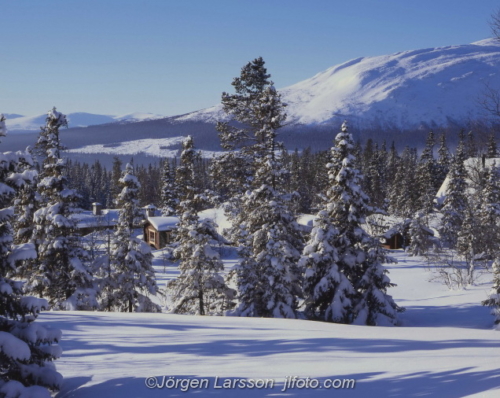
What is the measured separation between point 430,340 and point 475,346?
1082 millimetres

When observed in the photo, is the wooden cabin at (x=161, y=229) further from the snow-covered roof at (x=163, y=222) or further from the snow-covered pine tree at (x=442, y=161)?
the snow-covered pine tree at (x=442, y=161)

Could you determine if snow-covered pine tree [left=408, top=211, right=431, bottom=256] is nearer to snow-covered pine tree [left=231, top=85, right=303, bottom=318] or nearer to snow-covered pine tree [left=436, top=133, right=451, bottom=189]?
snow-covered pine tree [left=436, top=133, right=451, bottom=189]

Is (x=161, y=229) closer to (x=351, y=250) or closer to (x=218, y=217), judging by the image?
(x=218, y=217)

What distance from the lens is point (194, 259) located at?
79.7 ft

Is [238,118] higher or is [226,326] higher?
[238,118]

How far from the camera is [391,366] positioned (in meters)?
8.16

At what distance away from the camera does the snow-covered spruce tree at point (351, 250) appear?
70.9ft

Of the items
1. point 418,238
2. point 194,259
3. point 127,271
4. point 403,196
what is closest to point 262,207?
point 194,259

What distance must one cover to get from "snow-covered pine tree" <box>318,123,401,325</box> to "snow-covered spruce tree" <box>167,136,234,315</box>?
22.1 feet

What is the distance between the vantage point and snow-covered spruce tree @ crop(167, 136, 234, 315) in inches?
957

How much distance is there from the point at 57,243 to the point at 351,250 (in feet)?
45.9

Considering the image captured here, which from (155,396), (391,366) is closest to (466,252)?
(391,366)

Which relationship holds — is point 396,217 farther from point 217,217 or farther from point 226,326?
point 226,326

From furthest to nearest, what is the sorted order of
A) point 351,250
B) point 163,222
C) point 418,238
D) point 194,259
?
point 163,222
point 418,238
point 194,259
point 351,250
